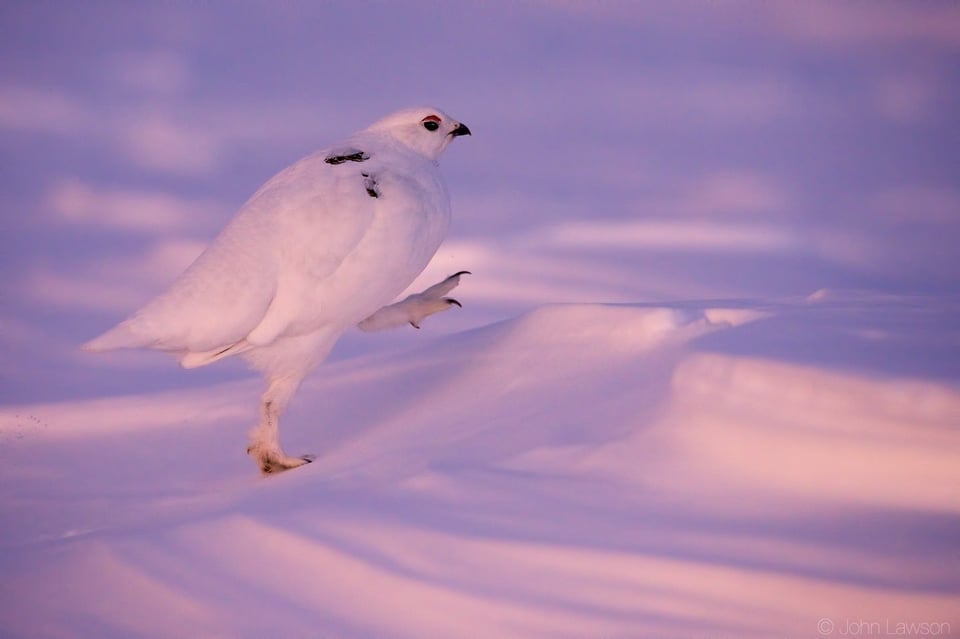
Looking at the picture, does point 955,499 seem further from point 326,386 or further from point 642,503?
point 326,386

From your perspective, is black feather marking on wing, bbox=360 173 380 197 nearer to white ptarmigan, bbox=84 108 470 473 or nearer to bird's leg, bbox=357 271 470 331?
white ptarmigan, bbox=84 108 470 473

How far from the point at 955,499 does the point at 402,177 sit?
254cm

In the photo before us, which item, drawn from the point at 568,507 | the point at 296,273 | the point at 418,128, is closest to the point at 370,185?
the point at 296,273

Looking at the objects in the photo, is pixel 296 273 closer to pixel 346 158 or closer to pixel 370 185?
pixel 370 185

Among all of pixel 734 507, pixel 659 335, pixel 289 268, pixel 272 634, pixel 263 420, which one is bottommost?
pixel 272 634

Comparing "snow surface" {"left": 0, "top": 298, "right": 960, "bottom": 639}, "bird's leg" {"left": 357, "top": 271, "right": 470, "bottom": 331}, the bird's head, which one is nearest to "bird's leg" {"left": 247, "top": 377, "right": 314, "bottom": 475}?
"snow surface" {"left": 0, "top": 298, "right": 960, "bottom": 639}

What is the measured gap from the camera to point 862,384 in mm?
3906

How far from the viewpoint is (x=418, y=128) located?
5.09m

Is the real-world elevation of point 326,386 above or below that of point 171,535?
above

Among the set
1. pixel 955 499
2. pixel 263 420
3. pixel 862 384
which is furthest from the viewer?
pixel 263 420

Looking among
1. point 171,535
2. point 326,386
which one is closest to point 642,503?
point 171,535

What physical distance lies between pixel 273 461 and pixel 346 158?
4.42ft

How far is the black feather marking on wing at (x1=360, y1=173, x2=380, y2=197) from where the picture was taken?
452cm

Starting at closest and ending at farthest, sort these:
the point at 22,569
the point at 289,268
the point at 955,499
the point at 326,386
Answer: the point at 955,499 < the point at 22,569 < the point at 289,268 < the point at 326,386
